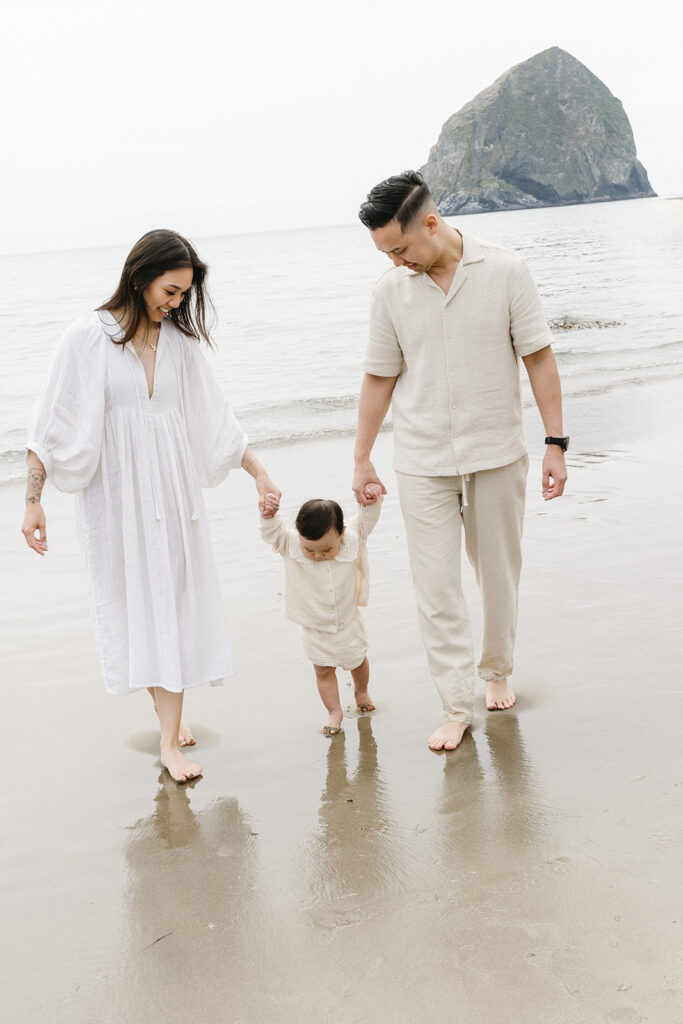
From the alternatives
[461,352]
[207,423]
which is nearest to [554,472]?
[461,352]

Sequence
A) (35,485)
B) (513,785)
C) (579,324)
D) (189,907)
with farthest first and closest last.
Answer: (579,324) < (35,485) < (513,785) < (189,907)

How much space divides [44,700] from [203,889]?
1638 mm

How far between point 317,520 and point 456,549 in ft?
1.73

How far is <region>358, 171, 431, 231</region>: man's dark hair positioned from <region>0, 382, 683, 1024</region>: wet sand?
187 centimetres

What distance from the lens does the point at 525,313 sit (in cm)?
342

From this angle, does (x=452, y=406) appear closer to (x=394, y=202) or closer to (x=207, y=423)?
(x=394, y=202)

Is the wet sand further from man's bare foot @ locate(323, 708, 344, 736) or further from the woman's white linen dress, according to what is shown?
the woman's white linen dress

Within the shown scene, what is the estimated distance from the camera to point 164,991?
2430 millimetres

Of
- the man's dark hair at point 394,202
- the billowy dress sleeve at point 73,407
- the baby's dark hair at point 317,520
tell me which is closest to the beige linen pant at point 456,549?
the baby's dark hair at point 317,520

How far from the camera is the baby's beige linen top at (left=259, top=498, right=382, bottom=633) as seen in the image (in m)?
3.72

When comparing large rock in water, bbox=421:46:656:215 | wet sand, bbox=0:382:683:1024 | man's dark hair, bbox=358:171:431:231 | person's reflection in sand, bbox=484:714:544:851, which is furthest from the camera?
large rock in water, bbox=421:46:656:215

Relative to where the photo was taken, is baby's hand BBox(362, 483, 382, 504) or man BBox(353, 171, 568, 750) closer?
man BBox(353, 171, 568, 750)

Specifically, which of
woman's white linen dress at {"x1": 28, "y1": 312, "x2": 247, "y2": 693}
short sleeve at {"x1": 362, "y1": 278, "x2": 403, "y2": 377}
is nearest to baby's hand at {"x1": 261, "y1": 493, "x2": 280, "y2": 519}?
woman's white linen dress at {"x1": 28, "y1": 312, "x2": 247, "y2": 693}

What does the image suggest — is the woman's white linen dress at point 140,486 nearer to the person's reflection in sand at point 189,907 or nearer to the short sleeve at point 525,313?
the person's reflection in sand at point 189,907
